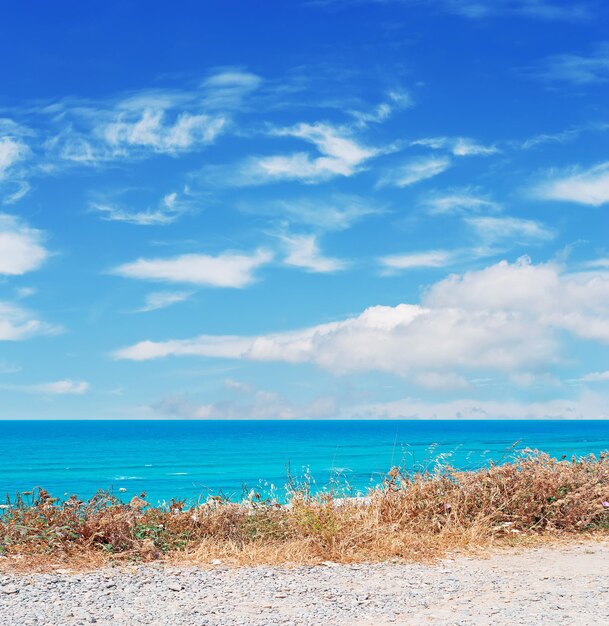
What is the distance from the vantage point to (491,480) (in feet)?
37.4

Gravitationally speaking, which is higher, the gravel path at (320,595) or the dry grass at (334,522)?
the dry grass at (334,522)

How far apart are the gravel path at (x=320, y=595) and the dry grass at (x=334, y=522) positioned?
50 cm

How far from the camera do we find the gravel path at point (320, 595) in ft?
23.2

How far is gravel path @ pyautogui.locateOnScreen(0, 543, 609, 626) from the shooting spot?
706cm

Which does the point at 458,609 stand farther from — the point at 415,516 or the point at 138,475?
the point at 138,475

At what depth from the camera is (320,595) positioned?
25.8 feet

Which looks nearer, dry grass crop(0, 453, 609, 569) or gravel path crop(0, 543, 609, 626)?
gravel path crop(0, 543, 609, 626)

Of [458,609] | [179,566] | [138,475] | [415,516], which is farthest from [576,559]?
[138,475]

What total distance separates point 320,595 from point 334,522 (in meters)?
2.20

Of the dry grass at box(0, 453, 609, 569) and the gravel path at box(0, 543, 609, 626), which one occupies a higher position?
the dry grass at box(0, 453, 609, 569)

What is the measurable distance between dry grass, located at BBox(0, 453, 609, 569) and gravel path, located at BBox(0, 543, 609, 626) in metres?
0.50

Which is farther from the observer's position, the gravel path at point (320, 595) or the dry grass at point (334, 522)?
the dry grass at point (334, 522)

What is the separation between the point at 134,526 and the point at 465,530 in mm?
4594

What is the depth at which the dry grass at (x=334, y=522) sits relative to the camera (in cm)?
934
